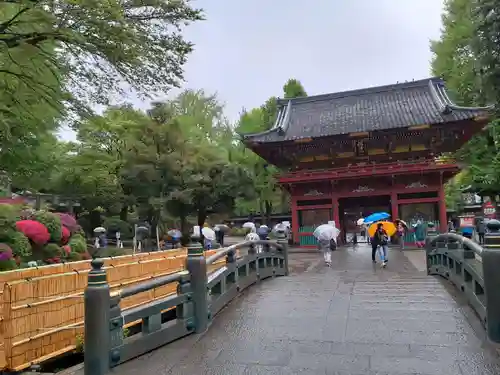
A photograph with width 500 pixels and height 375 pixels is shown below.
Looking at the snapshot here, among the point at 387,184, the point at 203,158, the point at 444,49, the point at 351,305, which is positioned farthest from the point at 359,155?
the point at 351,305

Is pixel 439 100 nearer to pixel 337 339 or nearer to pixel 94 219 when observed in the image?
pixel 337 339

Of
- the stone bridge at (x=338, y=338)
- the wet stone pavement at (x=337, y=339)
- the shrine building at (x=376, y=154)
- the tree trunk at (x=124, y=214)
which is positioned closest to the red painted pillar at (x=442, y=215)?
the shrine building at (x=376, y=154)

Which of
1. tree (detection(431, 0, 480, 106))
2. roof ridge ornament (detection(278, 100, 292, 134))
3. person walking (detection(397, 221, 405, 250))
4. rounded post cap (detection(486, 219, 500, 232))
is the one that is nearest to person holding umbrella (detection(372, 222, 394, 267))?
person walking (detection(397, 221, 405, 250))

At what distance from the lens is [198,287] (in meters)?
6.13

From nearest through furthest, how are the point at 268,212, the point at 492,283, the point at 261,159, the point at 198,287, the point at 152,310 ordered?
the point at 492,283, the point at 152,310, the point at 198,287, the point at 261,159, the point at 268,212

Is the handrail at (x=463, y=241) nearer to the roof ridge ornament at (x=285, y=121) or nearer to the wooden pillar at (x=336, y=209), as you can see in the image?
the wooden pillar at (x=336, y=209)

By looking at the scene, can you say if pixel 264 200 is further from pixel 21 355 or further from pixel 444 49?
pixel 21 355

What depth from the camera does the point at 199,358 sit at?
505cm

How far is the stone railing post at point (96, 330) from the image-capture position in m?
4.49

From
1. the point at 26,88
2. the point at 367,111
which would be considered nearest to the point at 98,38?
the point at 26,88

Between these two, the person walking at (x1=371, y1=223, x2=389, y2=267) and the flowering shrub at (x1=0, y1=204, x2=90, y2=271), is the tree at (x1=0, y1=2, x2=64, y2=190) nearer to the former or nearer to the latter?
the flowering shrub at (x1=0, y1=204, x2=90, y2=271)

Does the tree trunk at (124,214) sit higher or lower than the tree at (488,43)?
lower

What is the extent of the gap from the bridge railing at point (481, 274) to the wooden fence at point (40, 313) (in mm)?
6046

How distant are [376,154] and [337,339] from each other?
819 inches
